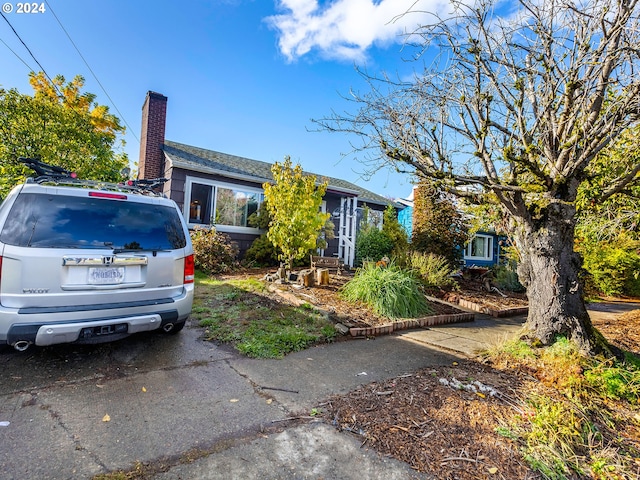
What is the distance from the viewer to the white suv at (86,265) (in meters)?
2.72

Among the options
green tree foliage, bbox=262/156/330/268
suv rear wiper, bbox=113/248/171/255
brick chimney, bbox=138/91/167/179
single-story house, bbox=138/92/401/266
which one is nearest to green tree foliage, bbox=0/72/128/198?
brick chimney, bbox=138/91/167/179

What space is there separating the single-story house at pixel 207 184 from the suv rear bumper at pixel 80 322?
24.5 feet

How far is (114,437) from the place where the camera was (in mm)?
2168

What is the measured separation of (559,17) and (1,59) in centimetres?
1073

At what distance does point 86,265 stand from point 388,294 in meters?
4.69

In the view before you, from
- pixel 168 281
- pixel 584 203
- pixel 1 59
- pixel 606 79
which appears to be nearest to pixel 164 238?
pixel 168 281

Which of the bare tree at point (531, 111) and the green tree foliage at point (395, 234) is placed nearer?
the bare tree at point (531, 111)

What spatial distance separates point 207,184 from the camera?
10.9 metres

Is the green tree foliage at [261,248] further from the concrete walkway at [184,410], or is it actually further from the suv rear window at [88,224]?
the suv rear window at [88,224]

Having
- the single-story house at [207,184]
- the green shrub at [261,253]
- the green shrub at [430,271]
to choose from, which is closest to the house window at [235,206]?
the single-story house at [207,184]

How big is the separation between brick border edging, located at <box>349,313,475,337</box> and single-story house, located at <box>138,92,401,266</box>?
5.93m

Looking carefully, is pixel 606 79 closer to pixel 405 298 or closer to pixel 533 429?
pixel 533 429

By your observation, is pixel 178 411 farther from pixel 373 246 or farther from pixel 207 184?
pixel 373 246

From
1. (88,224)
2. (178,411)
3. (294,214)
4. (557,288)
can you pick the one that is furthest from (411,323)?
(88,224)
